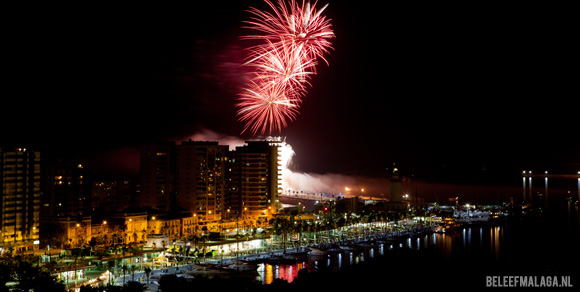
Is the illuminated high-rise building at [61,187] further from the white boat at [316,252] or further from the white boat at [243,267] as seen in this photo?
the white boat at [243,267]

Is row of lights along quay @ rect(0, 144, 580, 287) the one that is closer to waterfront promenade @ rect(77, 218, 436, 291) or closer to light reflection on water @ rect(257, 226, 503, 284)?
waterfront promenade @ rect(77, 218, 436, 291)

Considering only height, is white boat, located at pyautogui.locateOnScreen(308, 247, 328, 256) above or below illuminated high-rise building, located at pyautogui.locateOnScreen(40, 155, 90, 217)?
below

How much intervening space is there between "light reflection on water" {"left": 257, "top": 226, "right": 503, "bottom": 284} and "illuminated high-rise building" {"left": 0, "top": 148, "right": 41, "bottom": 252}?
8.12 m

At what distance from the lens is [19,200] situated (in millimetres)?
20969

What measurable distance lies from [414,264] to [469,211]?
3141cm

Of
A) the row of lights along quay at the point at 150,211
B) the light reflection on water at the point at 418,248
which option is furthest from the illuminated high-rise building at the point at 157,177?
the light reflection on water at the point at 418,248

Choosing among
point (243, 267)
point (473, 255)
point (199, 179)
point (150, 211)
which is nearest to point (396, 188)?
point (473, 255)

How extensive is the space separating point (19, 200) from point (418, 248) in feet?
56.7

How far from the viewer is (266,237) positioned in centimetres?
2556

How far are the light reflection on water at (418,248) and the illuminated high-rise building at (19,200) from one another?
8122 mm

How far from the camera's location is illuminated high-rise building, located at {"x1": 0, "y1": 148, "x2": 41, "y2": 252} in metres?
20.3

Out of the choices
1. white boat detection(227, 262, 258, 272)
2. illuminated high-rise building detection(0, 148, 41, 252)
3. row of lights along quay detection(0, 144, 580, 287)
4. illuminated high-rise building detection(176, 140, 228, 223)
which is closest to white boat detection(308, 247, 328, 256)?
row of lights along quay detection(0, 144, 580, 287)

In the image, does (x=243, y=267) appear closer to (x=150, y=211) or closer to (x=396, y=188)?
(x=150, y=211)

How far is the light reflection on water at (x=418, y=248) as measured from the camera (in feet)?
66.0
